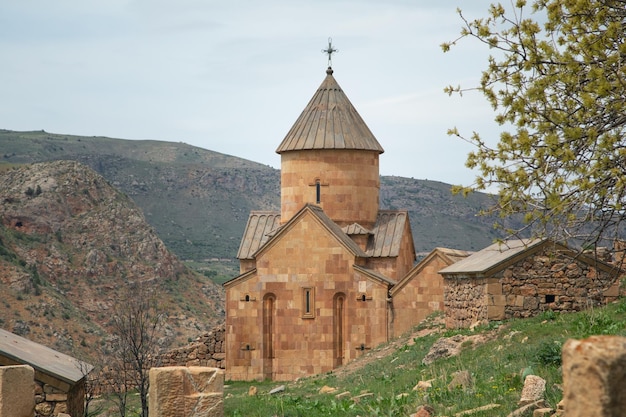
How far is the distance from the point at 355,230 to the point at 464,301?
7.77 metres

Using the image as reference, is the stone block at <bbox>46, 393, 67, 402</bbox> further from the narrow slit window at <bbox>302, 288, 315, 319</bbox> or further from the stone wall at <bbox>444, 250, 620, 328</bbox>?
the narrow slit window at <bbox>302, 288, 315, 319</bbox>

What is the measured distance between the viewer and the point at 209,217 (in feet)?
288

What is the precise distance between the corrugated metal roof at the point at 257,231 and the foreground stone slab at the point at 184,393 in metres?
18.3

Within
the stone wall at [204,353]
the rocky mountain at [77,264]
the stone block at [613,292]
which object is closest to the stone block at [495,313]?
the stone block at [613,292]

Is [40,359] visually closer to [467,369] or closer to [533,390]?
[467,369]

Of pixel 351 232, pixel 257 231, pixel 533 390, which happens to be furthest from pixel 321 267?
pixel 533 390

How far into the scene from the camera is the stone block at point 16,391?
10.8 m

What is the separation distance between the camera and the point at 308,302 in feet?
84.7

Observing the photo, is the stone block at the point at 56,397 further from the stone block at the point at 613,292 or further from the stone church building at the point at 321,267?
the stone church building at the point at 321,267

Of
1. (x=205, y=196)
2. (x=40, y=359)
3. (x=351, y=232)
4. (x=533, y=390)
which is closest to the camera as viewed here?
(x=533, y=390)

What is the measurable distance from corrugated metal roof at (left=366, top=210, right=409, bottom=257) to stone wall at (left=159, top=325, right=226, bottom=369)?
15.7 ft

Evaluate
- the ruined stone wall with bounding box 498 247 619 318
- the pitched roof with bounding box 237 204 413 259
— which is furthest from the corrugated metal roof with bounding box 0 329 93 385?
the pitched roof with bounding box 237 204 413 259

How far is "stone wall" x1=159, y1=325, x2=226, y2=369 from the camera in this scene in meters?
27.6

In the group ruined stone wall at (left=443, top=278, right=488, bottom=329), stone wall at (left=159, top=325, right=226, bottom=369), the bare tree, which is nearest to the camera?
the bare tree
